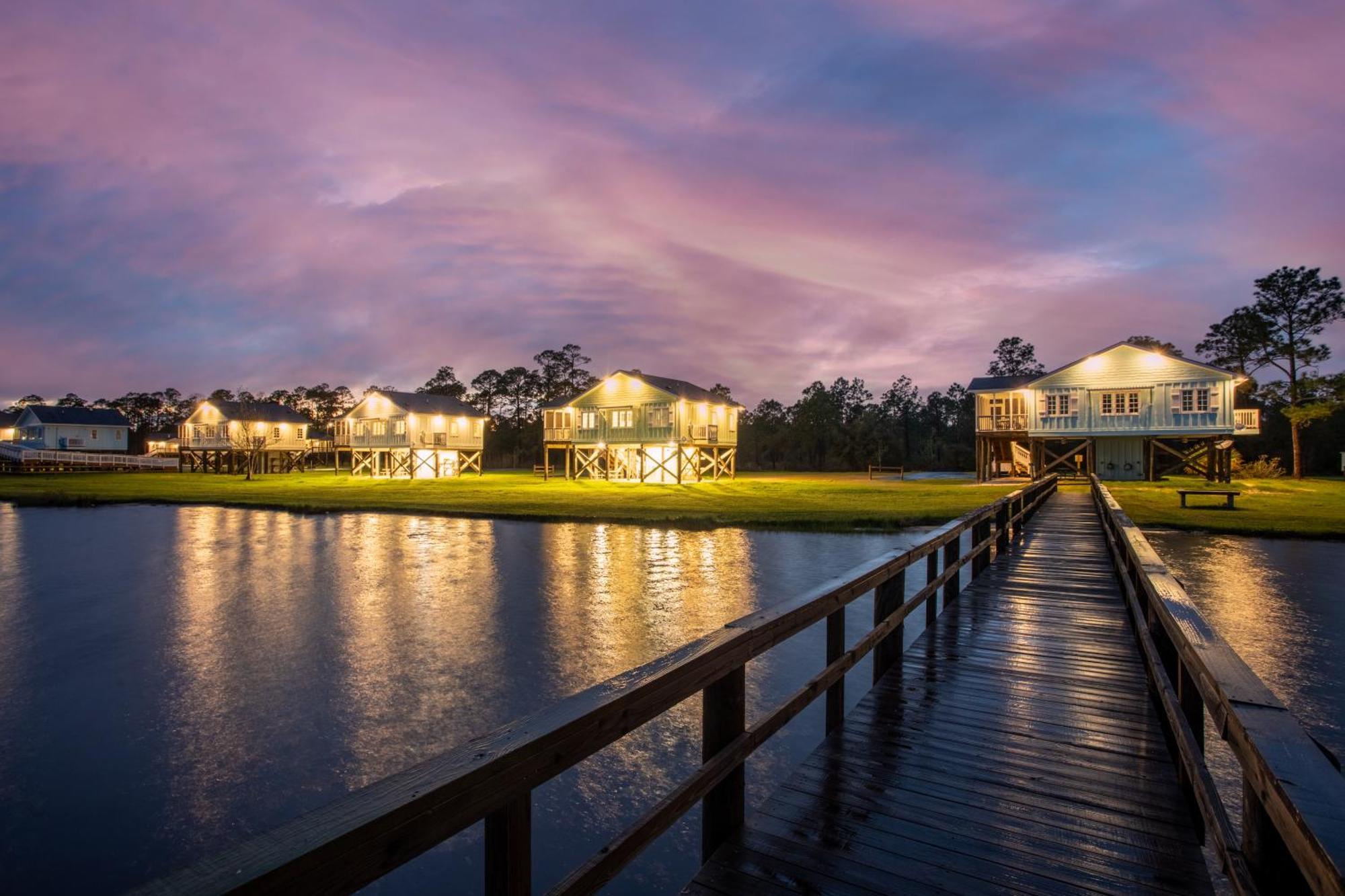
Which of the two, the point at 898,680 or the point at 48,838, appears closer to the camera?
the point at 48,838

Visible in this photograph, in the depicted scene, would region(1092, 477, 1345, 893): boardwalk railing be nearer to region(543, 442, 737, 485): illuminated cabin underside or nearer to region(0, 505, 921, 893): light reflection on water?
region(0, 505, 921, 893): light reflection on water

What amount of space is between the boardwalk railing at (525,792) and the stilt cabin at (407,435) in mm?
56938

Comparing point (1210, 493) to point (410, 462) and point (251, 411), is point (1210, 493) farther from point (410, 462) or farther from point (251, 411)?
point (251, 411)

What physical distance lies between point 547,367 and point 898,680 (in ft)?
296

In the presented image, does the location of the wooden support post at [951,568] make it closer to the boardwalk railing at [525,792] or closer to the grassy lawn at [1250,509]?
the boardwalk railing at [525,792]

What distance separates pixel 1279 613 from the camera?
1127cm

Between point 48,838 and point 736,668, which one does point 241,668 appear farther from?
point 736,668

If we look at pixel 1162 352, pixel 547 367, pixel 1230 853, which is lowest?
pixel 1230 853

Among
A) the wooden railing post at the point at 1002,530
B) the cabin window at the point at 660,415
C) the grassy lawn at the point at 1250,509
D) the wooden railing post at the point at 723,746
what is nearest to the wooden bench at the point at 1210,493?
the grassy lawn at the point at 1250,509

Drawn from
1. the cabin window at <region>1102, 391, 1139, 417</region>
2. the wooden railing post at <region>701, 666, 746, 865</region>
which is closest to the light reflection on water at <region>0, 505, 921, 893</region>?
the wooden railing post at <region>701, 666, 746, 865</region>

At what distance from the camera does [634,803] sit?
6027mm

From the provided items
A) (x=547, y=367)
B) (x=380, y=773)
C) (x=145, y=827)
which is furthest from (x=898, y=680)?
(x=547, y=367)

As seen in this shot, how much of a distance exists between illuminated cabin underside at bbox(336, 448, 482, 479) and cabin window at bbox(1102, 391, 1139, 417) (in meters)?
43.8

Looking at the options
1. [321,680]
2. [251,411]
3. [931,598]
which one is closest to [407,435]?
[251,411]
